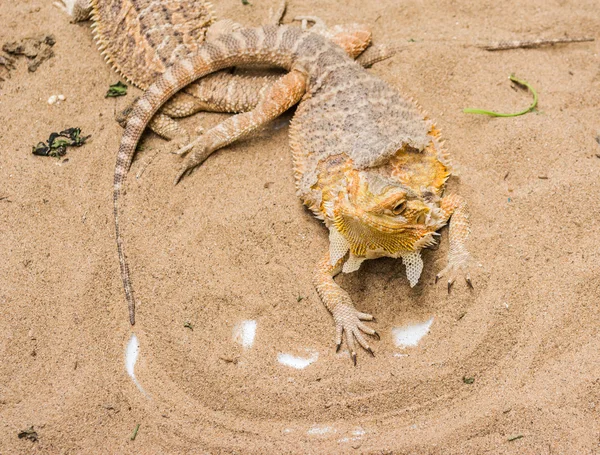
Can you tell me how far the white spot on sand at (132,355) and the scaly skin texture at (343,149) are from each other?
7.3 inches

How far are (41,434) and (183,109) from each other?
254 cm

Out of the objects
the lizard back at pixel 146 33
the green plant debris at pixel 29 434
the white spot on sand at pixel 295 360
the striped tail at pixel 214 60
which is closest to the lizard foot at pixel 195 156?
the striped tail at pixel 214 60

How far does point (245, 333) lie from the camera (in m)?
3.66

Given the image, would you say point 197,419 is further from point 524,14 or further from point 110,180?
point 524,14

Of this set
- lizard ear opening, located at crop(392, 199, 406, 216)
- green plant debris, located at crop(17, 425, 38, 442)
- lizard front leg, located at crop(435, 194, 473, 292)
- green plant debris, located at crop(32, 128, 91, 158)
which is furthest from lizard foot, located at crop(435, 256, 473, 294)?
green plant debris, located at crop(32, 128, 91, 158)

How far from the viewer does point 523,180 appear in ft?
13.2

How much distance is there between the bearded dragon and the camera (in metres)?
Answer: 4.55

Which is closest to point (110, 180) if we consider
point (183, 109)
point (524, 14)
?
point (183, 109)

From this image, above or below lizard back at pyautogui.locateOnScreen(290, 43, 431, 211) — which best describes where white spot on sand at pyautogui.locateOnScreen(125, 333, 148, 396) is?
below

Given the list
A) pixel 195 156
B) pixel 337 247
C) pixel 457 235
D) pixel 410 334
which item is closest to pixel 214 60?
pixel 195 156

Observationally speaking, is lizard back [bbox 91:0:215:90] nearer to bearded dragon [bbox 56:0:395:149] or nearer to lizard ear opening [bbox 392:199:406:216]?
bearded dragon [bbox 56:0:395:149]

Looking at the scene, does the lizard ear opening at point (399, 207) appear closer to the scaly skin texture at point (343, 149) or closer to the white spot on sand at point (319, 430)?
the scaly skin texture at point (343, 149)

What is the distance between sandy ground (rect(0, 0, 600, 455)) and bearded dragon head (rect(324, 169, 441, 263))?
0.42m

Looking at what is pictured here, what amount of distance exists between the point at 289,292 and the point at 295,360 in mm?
452
